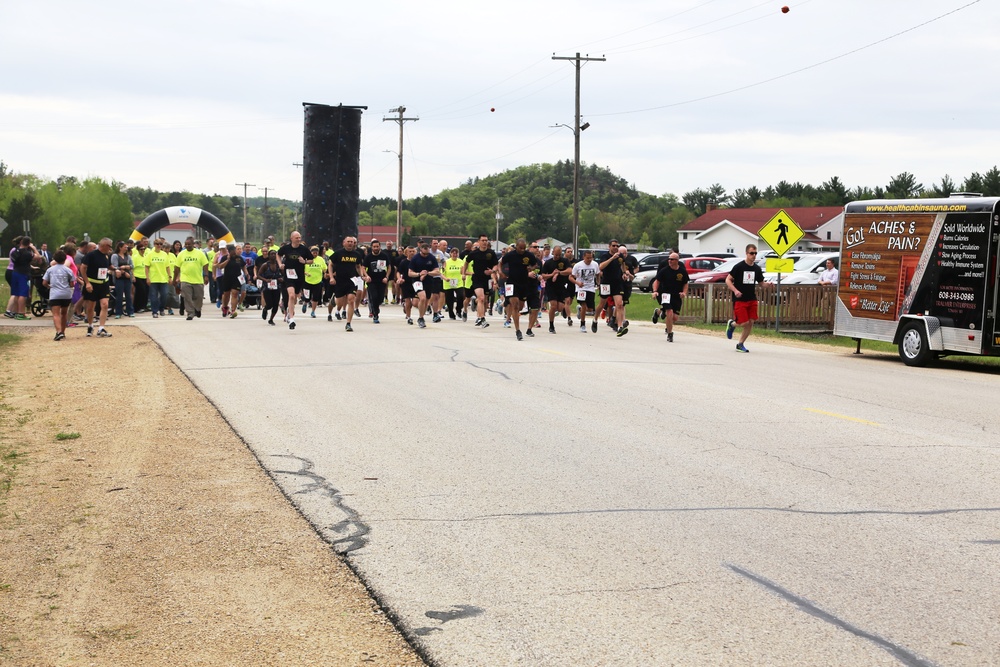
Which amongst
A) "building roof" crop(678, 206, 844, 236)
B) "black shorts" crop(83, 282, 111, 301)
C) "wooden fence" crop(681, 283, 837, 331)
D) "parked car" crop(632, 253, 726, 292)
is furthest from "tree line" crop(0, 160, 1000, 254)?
"black shorts" crop(83, 282, 111, 301)

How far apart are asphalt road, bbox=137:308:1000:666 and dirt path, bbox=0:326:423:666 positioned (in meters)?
0.27

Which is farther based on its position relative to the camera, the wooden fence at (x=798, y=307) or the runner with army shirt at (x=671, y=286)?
the wooden fence at (x=798, y=307)

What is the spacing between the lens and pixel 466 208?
167875 millimetres

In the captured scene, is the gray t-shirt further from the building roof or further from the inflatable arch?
the building roof

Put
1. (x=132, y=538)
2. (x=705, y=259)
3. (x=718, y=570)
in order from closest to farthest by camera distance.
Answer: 1. (x=718, y=570)
2. (x=132, y=538)
3. (x=705, y=259)

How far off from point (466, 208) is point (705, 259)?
119297mm

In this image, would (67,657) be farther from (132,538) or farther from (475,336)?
(475,336)

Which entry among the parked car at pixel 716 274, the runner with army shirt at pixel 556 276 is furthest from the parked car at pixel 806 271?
the runner with army shirt at pixel 556 276

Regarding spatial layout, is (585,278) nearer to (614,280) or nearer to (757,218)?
(614,280)

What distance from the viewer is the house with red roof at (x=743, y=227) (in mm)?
94500

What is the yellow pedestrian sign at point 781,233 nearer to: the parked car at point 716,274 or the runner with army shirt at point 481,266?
the runner with army shirt at point 481,266

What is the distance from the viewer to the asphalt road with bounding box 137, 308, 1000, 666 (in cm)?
481

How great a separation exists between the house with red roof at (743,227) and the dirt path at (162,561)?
8434cm

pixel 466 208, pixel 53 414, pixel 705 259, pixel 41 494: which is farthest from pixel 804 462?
pixel 466 208
